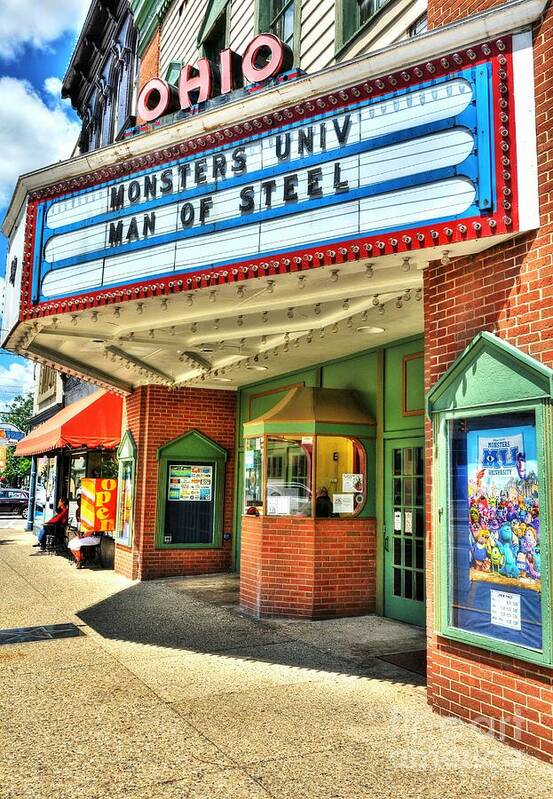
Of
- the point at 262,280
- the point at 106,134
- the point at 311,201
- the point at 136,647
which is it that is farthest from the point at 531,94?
the point at 106,134

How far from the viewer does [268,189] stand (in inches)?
241

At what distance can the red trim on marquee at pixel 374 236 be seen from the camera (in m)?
4.99

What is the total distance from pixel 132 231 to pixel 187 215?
75 cm

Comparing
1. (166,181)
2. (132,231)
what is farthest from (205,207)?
(132,231)

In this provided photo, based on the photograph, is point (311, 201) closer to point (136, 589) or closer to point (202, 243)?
point (202, 243)

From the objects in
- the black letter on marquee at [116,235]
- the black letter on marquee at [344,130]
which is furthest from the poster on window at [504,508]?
the black letter on marquee at [116,235]

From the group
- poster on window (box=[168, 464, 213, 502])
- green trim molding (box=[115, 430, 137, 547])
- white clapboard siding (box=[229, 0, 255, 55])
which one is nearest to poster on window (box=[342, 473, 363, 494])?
poster on window (box=[168, 464, 213, 502])

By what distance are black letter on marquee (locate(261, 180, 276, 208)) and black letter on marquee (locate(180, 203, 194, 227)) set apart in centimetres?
85

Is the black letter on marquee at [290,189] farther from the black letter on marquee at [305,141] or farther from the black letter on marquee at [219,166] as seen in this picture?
the black letter on marquee at [219,166]

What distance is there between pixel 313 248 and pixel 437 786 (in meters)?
3.96

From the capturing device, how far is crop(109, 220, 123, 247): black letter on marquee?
7.20 meters

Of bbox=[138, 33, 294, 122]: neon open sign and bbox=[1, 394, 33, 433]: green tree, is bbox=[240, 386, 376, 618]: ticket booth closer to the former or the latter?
bbox=[138, 33, 294, 122]: neon open sign

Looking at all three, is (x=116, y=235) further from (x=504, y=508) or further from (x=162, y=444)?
(x=162, y=444)

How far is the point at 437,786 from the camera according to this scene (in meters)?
4.15
